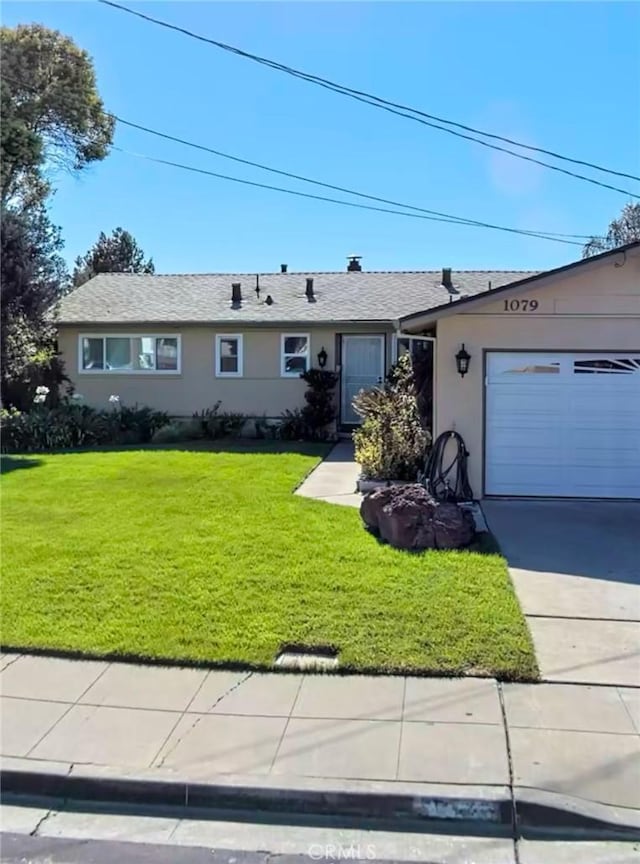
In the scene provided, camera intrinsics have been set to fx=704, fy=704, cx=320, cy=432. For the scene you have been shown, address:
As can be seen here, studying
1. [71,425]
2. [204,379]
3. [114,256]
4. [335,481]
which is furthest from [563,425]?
[114,256]

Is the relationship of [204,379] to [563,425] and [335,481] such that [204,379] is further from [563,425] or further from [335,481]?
[563,425]

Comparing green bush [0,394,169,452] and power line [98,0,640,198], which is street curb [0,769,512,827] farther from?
green bush [0,394,169,452]

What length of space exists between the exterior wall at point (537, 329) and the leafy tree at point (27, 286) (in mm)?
8882

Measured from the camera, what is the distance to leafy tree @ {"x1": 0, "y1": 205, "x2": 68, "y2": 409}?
46.1 feet

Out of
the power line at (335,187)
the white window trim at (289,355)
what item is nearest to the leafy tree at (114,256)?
the white window trim at (289,355)

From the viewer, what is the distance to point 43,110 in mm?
21234

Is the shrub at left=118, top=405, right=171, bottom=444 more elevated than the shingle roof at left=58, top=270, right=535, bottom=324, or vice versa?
the shingle roof at left=58, top=270, right=535, bottom=324

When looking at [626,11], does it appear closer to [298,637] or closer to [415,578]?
[415,578]

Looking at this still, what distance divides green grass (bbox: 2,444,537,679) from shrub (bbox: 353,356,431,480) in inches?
70.5

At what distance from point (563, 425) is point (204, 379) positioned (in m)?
9.68

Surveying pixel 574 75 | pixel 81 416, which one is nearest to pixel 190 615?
pixel 574 75

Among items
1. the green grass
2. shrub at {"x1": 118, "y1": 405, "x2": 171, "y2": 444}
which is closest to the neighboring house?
shrub at {"x1": 118, "y1": 405, "x2": 171, "y2": 444}

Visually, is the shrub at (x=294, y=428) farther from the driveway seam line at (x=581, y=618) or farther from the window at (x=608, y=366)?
the driveway seam line at (x=581, y=618)

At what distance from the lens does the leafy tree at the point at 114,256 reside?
42.4 metres
